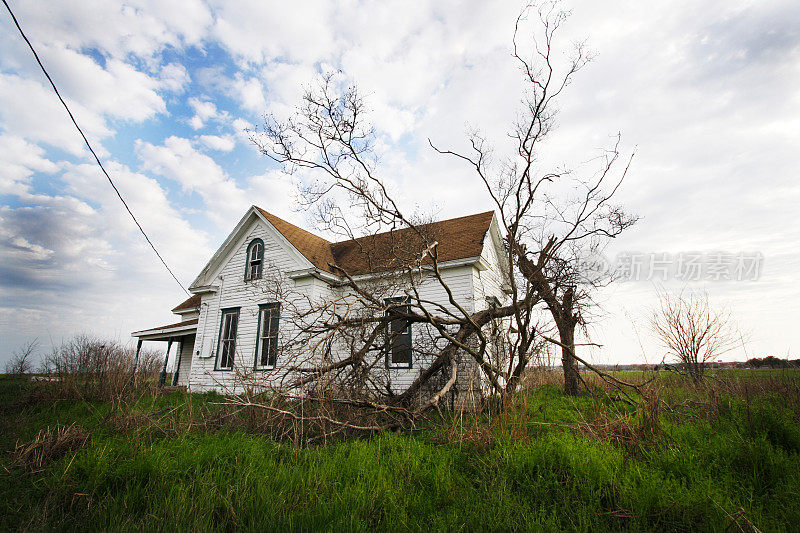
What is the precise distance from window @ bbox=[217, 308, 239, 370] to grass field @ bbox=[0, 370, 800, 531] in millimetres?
8327

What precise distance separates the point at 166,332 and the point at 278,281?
8367 mm

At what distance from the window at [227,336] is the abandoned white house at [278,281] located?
4 cm

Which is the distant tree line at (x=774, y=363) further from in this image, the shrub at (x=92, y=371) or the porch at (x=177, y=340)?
the porch at (x=177, y=340)

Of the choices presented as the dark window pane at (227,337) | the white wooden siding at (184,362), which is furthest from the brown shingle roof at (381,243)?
the white wooden siding at (184,362)

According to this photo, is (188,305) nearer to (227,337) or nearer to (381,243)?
(227,337)

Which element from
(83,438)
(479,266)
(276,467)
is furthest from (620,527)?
(479,266)

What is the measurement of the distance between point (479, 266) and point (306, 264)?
6304 mm

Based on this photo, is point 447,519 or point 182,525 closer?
point 182,525

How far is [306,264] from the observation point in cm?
1282

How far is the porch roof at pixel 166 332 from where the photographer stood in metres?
16.4

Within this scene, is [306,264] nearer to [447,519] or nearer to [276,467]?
[276,467]

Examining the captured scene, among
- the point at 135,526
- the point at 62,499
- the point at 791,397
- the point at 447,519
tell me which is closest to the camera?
the point at 135,526

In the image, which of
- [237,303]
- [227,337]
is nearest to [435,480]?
[237,303]

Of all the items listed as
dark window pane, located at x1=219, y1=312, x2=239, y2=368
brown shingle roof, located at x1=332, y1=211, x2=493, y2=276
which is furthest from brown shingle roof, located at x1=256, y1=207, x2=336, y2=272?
dark window pane, located at x1=219, y1=312, x2=239, y2=368
